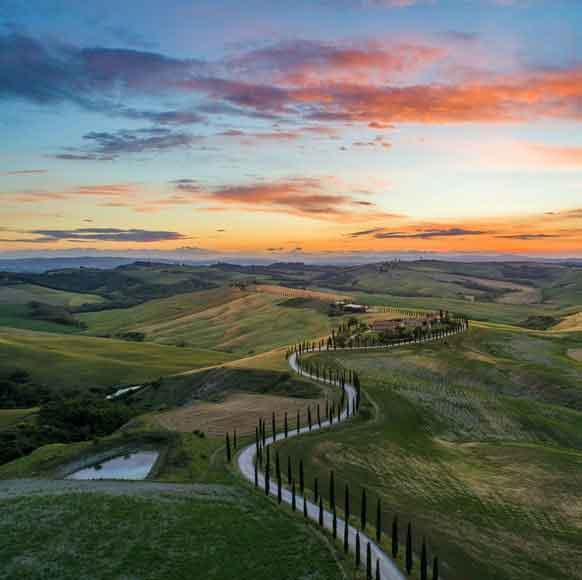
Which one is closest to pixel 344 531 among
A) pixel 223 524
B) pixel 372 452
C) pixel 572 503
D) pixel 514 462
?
pixel 223 524

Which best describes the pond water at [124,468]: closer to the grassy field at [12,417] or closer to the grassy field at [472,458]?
the grassy field at [472,458]

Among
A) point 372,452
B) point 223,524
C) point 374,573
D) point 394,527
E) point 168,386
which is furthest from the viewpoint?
point 168,386

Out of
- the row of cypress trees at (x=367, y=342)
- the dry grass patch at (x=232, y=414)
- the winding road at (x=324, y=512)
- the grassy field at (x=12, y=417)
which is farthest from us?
the row of cypress trees at (x=367, y=342)

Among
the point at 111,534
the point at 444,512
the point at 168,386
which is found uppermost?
the point at 111,534

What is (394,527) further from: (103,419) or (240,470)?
(103,419)

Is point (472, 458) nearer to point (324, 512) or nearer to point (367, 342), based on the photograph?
point (324, 512)

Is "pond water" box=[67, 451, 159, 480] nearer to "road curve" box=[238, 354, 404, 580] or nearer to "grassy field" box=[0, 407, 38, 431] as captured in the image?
"road curve" box=[238, 354, 404, 580]

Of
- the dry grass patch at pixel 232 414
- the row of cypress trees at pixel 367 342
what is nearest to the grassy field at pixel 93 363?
the row of cypress trees at pixel 367 342

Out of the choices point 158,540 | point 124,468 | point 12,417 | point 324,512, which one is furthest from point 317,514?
point 12,417

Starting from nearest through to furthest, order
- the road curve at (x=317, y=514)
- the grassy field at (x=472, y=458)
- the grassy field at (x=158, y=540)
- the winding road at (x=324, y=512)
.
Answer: the grassy field at (x=158, y=540) → the road curve at (x=317, y=514) → the winding road at (x=324, y=512) → the grassy field at (x=472, y=458)
